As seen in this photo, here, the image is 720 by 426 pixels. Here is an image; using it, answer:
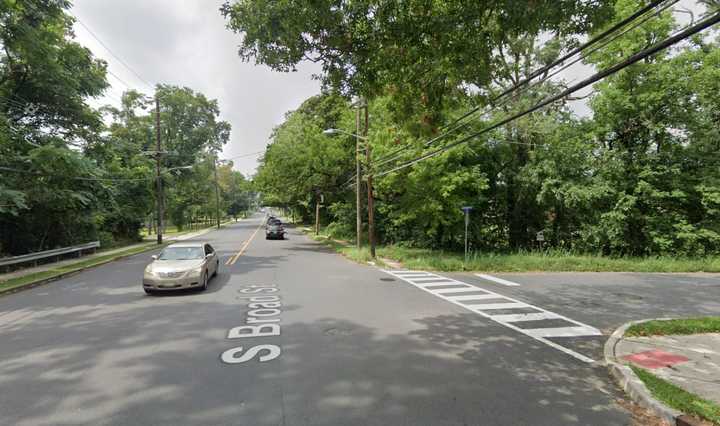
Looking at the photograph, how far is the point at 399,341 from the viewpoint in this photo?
6215 millimetres

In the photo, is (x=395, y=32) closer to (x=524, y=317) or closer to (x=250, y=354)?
(x=250, y=354)

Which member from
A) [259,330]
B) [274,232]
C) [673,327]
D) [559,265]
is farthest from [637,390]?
[274,232]

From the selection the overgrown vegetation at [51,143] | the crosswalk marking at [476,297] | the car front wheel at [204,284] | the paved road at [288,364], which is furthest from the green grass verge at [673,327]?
the overgrown vegetation at [51,143]

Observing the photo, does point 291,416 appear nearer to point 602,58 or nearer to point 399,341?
point 399,341

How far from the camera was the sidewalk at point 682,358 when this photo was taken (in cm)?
465

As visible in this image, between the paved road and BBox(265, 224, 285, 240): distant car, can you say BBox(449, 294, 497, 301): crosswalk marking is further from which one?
BBox(265, 224, 285, 240): distant car

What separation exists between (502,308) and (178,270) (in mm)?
9020

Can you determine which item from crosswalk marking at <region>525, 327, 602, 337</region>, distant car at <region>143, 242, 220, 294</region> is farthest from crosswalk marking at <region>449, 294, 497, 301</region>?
distant car at <region>143, 242, 220, 294</region>

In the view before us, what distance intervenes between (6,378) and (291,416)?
4.28 metres

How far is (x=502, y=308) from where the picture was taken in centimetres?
890

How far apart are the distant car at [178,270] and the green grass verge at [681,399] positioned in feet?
33.3

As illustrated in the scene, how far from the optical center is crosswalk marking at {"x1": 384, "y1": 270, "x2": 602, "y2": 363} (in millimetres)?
6945

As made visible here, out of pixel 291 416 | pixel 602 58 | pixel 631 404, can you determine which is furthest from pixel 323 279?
pixel 602 58

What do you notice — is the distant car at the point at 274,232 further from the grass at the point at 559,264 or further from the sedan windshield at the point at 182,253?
the sedan windshield at the point at 182,253
